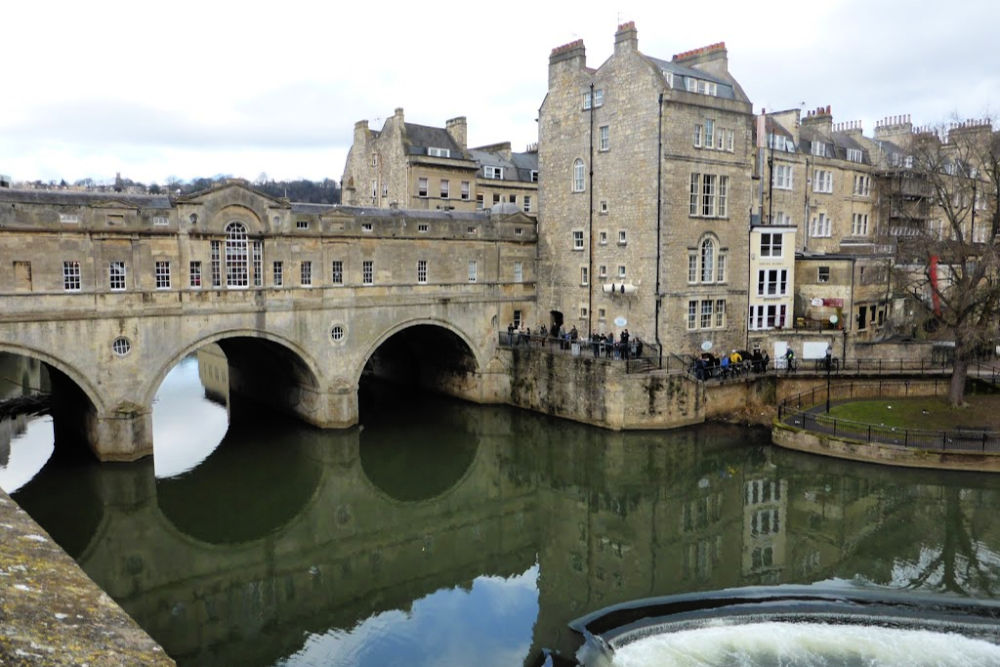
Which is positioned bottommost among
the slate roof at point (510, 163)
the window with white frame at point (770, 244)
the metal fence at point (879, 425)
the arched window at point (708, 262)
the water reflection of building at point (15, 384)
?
the water reflection of building at point (15, 384)

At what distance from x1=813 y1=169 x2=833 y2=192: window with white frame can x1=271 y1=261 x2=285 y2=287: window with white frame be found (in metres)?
30.4

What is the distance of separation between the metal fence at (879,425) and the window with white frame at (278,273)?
19.9 metres

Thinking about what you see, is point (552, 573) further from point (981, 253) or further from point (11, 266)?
point (981, 253)

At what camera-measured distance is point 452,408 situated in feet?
117

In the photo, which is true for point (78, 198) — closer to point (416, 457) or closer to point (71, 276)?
point (71, 276)

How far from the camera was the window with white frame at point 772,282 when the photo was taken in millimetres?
35469

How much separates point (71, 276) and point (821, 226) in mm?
38296

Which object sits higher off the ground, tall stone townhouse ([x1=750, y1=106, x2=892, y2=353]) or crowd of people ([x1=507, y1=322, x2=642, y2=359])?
tall stone townhouse ([x1=750, y1=106, x2=892, y2=353])

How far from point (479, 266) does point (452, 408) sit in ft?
22.3

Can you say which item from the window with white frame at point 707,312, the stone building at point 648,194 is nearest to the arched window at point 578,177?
the stone building at point 648,194

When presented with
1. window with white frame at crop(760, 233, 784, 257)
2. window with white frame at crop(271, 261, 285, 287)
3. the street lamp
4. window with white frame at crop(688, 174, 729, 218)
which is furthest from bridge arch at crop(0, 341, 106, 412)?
window with white frame at crop(760, 233, 784, 257)

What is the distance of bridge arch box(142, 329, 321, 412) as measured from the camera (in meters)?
26.2

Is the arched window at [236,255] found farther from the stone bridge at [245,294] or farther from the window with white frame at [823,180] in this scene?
the window with white frame at [823,180]

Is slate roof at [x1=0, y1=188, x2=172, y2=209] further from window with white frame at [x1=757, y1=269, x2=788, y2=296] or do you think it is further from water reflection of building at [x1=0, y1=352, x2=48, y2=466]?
window with white frame at [x1=757, y1=269, x2=788, y2=296]
